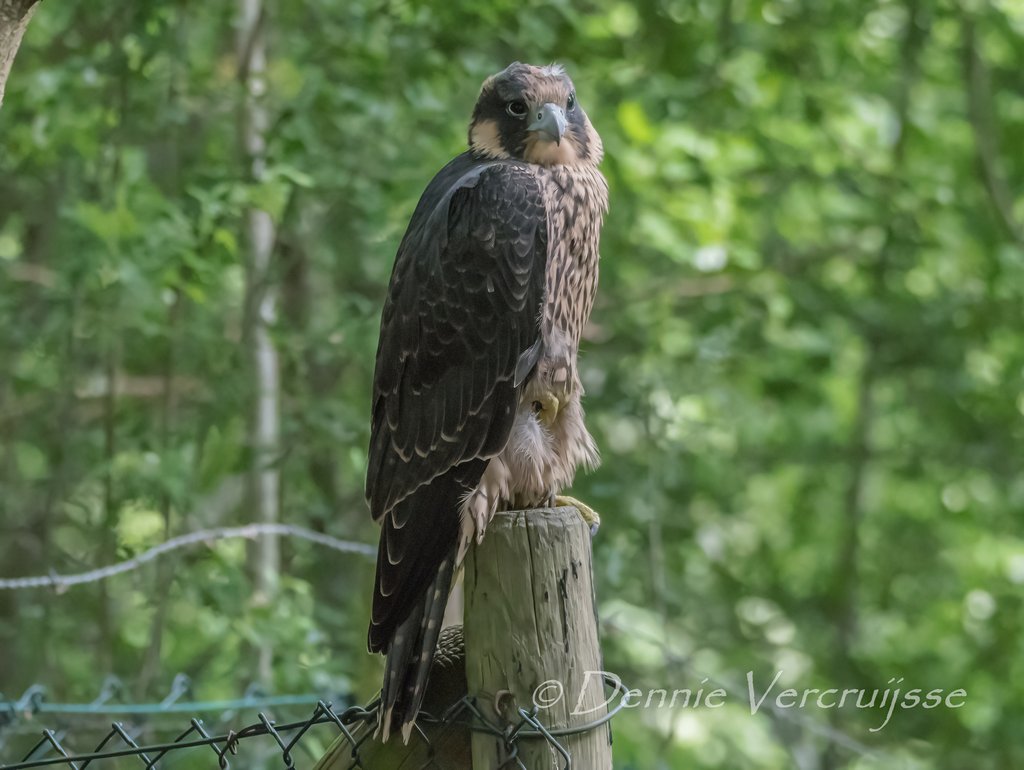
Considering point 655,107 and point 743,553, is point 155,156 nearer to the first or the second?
point 655,107

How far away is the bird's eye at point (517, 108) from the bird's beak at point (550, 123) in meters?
0.05

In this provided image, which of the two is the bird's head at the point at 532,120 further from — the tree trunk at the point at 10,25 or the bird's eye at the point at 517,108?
the tree trunk at the point at 10,25

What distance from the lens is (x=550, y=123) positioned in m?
2.79

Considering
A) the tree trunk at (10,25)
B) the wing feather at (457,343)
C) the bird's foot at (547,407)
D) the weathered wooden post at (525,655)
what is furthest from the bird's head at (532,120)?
the tree trunk at (10,25)

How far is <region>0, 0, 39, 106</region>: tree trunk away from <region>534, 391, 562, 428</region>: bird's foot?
131 centimetres

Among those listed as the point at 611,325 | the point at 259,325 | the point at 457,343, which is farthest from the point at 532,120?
the point at 611,325

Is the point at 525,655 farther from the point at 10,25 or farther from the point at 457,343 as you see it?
the point at 10,25

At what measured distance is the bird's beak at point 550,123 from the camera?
2.79m

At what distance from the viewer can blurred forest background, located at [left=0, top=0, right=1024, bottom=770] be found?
4.27 metres

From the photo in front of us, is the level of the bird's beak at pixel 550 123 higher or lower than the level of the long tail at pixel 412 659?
higher

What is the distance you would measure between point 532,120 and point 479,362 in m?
0.65

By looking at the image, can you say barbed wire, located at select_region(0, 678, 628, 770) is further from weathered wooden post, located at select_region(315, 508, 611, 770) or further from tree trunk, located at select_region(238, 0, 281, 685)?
tree trunk, located at select_region(238, 0, 281, 685)

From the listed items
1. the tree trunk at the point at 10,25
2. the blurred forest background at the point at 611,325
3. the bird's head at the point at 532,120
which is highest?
the tree trunk at the point at 10,25

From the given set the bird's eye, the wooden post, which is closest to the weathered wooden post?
the wooden post
